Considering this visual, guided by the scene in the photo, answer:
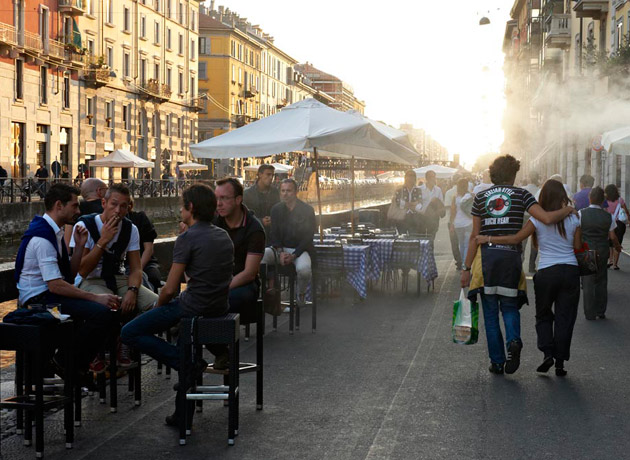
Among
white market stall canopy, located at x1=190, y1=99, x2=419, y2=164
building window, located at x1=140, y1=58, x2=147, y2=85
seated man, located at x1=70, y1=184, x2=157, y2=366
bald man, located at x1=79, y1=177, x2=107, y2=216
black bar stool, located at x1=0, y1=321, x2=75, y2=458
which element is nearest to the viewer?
black bar stool, located at x1=0, y1=321, x2=75, y2=458

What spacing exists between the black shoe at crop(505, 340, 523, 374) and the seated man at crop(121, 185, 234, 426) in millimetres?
2602

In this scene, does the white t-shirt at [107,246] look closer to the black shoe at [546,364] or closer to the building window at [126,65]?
the black shoe at [546,364]

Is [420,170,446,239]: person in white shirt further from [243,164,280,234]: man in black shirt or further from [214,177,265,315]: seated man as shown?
[214,177,265,315]: seated man

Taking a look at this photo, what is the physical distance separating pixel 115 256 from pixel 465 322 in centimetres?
284

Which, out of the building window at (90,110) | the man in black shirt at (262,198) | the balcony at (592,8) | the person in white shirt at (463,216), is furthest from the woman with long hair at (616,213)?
the building window at (90,110)

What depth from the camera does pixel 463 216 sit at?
50.4ft

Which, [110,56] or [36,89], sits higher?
[110,56]

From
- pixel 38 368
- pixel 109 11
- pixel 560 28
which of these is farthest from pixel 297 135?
pixel 109 11

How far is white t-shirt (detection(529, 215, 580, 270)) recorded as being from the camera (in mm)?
7367

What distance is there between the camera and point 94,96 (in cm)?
5422

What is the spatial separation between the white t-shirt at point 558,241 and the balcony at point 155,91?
183ft

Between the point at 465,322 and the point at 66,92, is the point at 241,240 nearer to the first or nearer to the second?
the point at 465,322

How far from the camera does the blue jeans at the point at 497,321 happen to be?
7.29 meters

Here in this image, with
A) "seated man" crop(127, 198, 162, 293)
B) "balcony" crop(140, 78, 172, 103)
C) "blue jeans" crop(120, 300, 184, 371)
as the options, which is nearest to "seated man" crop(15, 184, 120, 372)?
"blue jeans" crop(120, 300, 184, 371)
